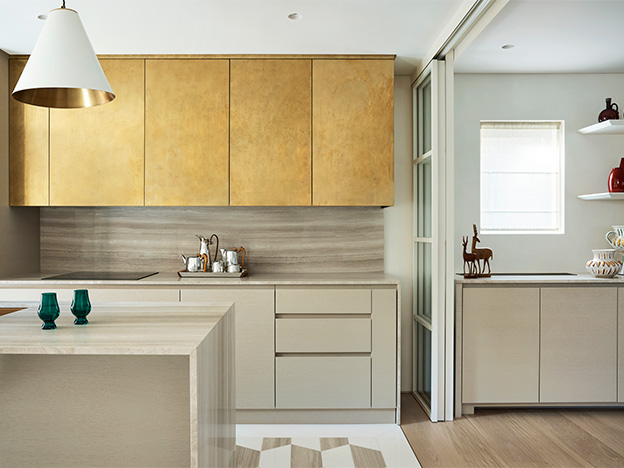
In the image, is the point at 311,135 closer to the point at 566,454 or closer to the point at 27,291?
the point at 27,291

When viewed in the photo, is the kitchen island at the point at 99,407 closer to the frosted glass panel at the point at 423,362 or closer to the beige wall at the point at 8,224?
the beige wall at the point at 8,224

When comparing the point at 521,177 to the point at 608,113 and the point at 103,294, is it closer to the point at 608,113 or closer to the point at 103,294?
the point at 608,113

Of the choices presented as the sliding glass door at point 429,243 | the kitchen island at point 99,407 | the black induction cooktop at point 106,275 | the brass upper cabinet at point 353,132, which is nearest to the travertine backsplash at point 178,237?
the black induction cooktop at point 106,275

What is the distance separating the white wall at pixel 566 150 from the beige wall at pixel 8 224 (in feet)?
10.5

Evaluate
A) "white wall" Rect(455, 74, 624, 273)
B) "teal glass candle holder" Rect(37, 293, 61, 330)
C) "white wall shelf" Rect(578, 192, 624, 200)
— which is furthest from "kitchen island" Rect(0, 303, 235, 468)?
"white wall shelf" Rect(578, 192, 624, 200)

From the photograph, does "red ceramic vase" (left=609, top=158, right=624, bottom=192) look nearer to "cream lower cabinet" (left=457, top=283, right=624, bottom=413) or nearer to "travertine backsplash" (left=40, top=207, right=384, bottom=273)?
"cream lower cabinet" (left=457, top=283, right=624, bottom=413)

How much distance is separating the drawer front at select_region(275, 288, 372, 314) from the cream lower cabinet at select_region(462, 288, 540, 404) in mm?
700

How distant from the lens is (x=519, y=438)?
2.95 meters

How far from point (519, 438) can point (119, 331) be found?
2.45 meters

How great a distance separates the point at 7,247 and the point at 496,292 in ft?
10.9

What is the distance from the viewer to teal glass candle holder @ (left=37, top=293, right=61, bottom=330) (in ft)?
5.50

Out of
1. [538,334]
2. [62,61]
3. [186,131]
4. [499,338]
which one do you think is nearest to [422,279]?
[499,338]

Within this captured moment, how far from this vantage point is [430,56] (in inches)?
128

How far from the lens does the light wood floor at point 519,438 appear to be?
2.66 meters
